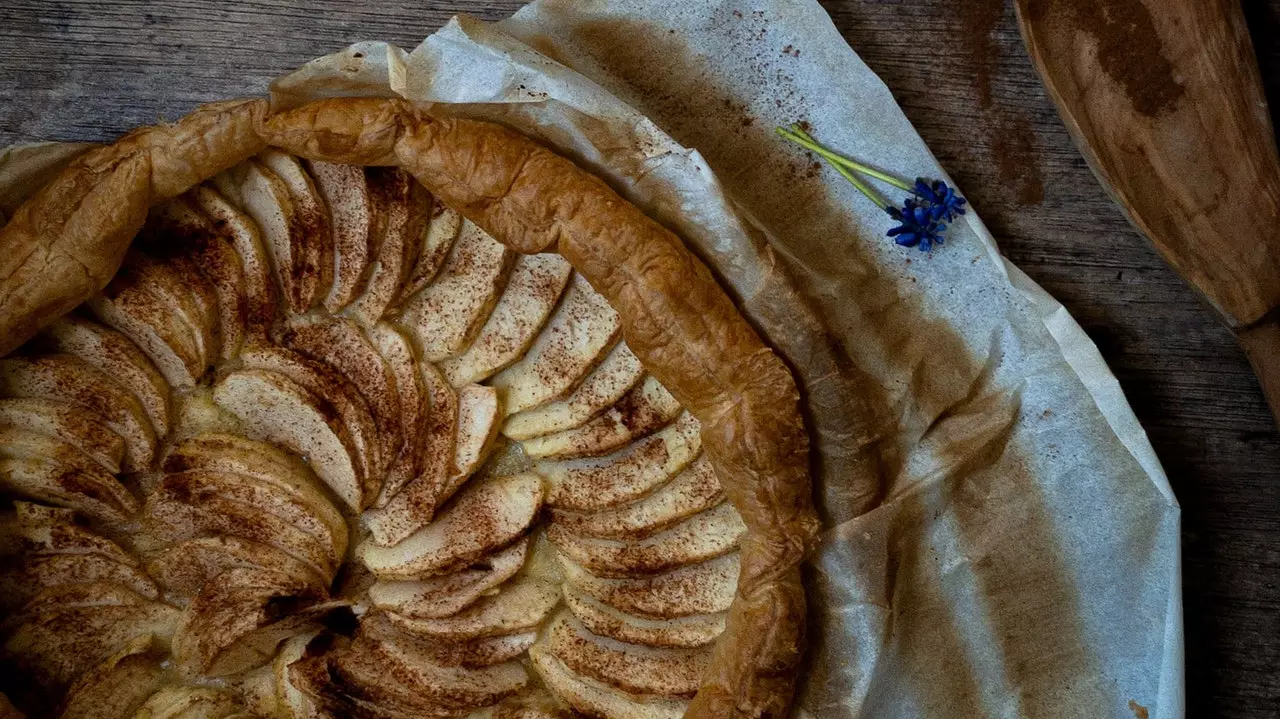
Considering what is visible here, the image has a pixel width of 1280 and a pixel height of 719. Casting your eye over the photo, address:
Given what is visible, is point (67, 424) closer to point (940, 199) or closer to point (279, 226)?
point (279, 226)

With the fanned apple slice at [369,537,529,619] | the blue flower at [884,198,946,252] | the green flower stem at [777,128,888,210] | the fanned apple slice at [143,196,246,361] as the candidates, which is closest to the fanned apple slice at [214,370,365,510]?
the fanned apple slice at [143,196,246,361]

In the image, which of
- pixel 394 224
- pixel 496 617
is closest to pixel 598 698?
pixel 496 617

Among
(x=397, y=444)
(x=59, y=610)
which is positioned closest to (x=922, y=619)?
(x=397, y=444)

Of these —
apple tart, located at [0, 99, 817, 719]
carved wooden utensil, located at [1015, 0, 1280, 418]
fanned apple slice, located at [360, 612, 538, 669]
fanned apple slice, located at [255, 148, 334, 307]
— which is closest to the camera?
apple tart, located at [0, 99, 817, 719]

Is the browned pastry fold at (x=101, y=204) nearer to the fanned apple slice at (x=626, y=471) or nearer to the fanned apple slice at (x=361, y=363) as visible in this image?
the fanned apple slice at (x=361, y=363)

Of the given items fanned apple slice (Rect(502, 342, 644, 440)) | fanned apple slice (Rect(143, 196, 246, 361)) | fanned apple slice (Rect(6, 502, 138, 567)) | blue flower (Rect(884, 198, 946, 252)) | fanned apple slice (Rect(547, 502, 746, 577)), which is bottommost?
fanned apple slice (Rect(547, 502, 746, 577))

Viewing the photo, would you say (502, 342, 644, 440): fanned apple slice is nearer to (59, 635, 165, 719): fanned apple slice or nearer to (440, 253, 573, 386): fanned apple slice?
(440, 253, 573, 386): fanned apple slice

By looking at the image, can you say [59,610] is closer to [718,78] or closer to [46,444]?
[46,444]
